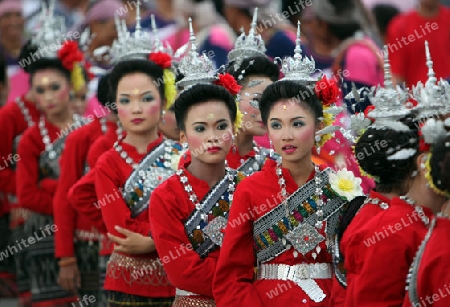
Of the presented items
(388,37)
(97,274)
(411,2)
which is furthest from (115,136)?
(411,2)

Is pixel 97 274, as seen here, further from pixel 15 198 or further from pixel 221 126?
pixel 221 126

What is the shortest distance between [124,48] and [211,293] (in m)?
2.34

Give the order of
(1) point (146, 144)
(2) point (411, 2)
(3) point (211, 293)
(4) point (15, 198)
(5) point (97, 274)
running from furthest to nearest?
1. (2) point (411, 2)
2. (4) point (15, 198)
3. (5) point (97, 274)
4. (1) point (146, 144)
5. (3) point (211, 293)

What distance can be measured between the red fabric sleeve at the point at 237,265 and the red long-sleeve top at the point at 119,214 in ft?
4.51

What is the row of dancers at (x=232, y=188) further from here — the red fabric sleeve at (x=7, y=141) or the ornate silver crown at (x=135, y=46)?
the red fabric sleeve at (x=7, y=141)

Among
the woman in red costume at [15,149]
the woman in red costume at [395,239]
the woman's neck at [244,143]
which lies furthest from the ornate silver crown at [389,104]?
the woman in red costume at [15,149]

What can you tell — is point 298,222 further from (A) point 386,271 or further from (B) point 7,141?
(B) point 7,141

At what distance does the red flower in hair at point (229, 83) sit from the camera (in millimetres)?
6414

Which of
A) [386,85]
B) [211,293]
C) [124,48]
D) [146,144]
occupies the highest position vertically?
[124,48]

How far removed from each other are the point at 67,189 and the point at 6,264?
1.82m

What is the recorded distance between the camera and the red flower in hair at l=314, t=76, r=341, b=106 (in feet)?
19.4

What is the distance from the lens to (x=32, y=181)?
861cm

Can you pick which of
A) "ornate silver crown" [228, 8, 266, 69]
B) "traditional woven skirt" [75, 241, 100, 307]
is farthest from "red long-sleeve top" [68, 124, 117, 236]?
"ornate silver crown" [228, 8, 266, 69]

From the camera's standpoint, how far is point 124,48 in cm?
777
